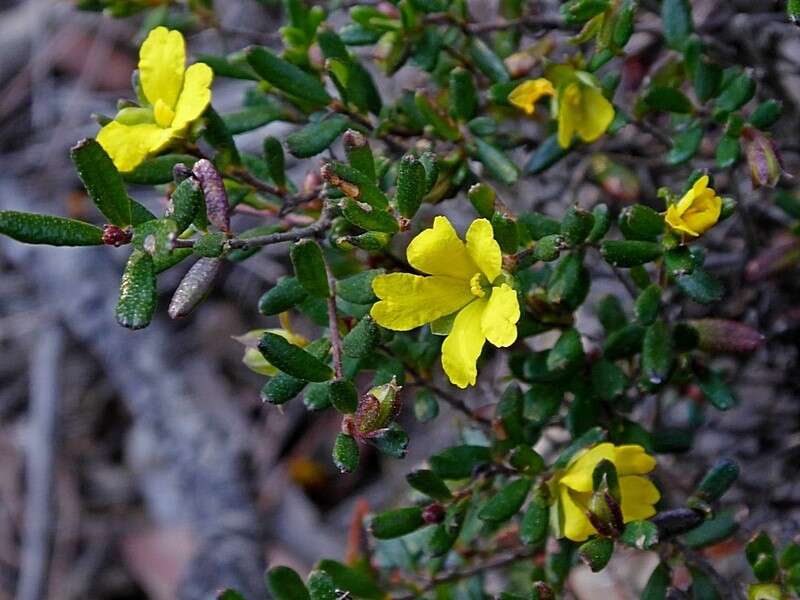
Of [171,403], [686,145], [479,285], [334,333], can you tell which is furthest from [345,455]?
[171,403]

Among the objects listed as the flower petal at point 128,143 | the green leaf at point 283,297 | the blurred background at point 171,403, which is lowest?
the blurred background at point 171,403

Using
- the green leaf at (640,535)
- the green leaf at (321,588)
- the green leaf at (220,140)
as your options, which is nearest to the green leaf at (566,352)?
the green leaf at (640,535)

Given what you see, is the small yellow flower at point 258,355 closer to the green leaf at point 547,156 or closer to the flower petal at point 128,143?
the flower petal at point 128,143

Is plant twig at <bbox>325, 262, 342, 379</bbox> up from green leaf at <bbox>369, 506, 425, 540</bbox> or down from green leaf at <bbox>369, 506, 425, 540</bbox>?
up

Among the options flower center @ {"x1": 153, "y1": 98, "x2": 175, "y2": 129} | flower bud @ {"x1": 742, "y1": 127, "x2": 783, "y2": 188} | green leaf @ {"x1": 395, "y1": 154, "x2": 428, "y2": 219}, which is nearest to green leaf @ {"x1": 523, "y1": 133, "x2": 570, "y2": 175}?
flower bud @ {"x1": 742, "y1": 127, "x2": 783, "y2": 188}

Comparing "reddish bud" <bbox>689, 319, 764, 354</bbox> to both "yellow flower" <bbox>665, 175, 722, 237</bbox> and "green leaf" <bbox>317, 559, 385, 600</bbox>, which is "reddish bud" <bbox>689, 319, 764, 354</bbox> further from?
"green leaf" <bbox>317, 559, 385, 600</bbox>

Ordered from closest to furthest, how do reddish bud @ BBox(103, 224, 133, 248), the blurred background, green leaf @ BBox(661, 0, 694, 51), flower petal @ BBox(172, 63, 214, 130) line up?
reddish bud @ BBox(103, 224, 133, 248) → flower petal @ BBox(172, 63, 214, 130) → green leaf @ BBox(661, 0, 694, 51) → the blurred background
